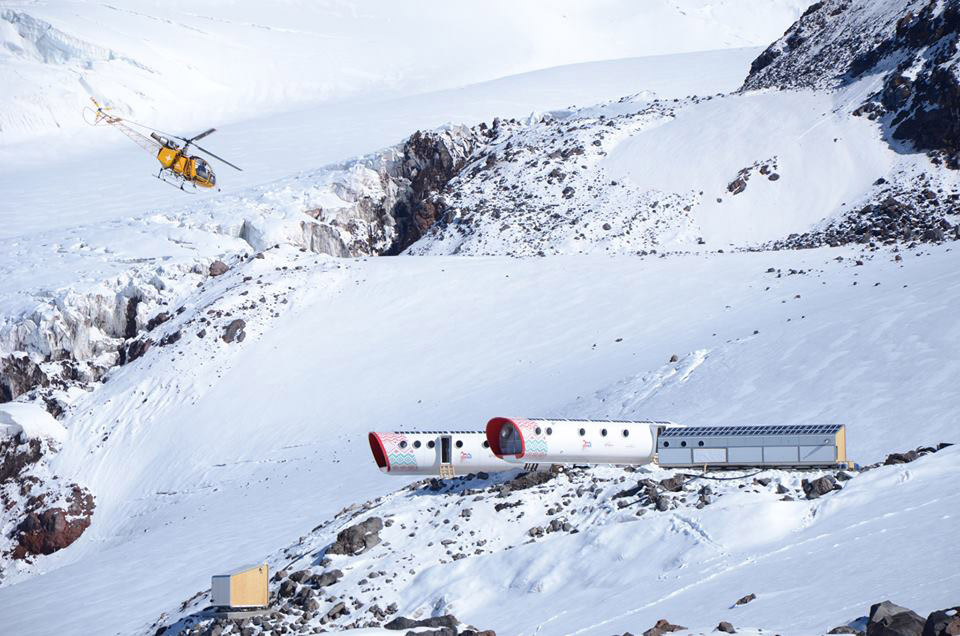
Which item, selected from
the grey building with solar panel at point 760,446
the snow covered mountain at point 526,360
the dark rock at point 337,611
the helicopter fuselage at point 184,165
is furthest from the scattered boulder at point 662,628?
the helicopter fuselage at point 184,165

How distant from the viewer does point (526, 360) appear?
165 feet

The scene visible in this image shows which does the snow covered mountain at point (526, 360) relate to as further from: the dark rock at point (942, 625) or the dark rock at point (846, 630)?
the dark rock at point (942, 625)

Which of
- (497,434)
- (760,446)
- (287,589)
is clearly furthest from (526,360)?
(287,589)

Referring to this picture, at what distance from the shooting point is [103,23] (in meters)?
119

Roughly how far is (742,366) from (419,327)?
727 inches

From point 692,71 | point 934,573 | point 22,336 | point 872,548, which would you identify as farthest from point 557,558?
point 692,71

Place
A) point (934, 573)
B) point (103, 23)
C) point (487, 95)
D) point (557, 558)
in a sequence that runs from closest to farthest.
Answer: point (934, 573) < point (557, 558) < point (487, 95) < point (103, 23)

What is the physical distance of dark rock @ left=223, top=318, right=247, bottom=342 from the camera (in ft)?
190

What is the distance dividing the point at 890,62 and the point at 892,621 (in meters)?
59.3

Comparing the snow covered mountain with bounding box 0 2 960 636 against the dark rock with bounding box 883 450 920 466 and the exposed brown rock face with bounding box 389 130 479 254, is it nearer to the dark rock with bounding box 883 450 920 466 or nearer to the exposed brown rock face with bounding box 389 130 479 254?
the exposed brown rock face with bounding box 389 130 479 254

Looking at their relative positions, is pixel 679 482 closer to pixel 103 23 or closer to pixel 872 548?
pixel 872 548

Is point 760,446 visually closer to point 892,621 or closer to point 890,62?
point 892,621

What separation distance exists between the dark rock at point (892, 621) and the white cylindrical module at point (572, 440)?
14027mm

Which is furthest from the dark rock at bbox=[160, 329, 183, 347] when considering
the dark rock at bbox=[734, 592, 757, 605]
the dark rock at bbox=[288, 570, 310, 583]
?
the dark rock at bbox=[734, 592, 757, 605]
